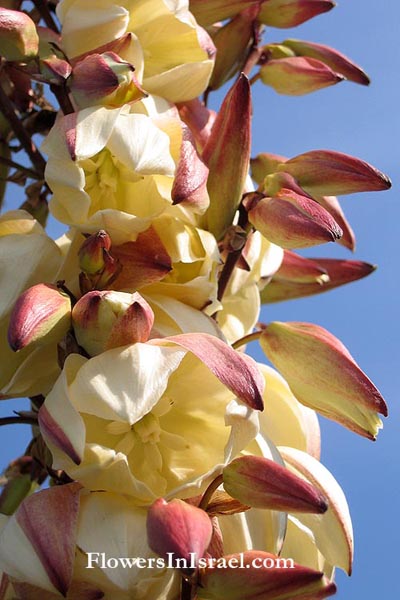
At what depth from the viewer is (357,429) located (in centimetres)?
81

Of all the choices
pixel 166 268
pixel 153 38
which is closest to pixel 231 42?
pixel 153 38

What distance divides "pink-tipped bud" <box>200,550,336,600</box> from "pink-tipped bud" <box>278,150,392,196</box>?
360 millimetres

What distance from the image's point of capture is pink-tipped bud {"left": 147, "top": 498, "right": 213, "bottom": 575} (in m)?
0.62

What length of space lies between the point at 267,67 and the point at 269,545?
0.60m

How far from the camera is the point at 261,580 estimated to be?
0.66 metres

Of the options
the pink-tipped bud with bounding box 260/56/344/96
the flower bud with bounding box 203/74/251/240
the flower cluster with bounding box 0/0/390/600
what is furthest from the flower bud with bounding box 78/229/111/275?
the pink-tipped bud with bounding box 260/56/344/96

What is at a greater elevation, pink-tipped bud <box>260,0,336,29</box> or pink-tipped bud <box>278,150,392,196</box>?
pink-tipped bud <box>260,0,336,29</box>

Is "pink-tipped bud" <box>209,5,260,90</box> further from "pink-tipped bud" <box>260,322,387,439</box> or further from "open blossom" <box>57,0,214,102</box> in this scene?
"pink-tipped bud" <box>260,322,387,439</box>

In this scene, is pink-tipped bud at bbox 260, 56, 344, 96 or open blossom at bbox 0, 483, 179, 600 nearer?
open blossom at bbox 0, 483, 179, 600

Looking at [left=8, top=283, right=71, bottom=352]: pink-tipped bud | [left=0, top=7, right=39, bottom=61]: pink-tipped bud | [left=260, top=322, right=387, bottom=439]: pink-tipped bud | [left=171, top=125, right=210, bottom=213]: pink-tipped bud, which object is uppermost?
[left=0, top=7, right=39, bottom=61]: pink-tipped bud

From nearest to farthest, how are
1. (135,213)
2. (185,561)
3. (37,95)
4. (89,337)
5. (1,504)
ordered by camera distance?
(185,561), (89,337), (135,213), (1,504), (37,95)

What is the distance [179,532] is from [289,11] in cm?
72

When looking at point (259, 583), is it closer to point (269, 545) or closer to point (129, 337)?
point (269, 545)

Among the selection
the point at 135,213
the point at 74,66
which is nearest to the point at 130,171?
the point at 135,213
